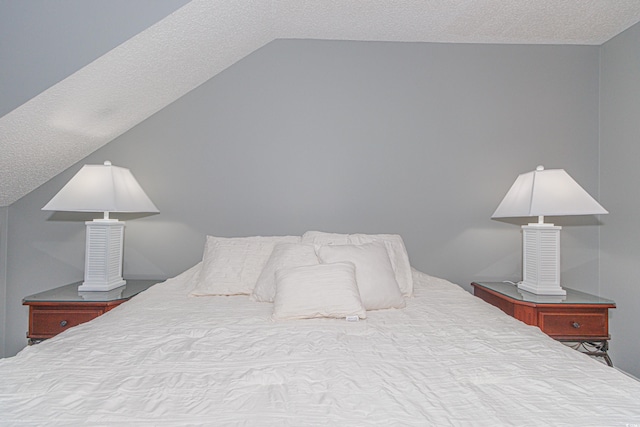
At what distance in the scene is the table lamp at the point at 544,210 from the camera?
85.0 inches

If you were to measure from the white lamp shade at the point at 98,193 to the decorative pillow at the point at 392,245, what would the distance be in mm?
1047

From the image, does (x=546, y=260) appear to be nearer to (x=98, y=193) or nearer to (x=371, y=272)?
(x=371, y=272)

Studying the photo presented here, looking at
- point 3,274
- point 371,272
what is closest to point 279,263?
point 371,272

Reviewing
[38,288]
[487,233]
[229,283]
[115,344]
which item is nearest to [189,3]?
[229,283]

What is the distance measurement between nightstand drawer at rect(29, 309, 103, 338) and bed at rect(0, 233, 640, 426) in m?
0.39

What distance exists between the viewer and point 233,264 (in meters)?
2.15

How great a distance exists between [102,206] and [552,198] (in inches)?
97.6

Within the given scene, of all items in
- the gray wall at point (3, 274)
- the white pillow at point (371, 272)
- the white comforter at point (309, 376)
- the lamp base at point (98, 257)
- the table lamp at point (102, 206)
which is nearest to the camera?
the white comforter at point (309, 376)

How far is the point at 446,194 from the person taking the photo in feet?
8.77

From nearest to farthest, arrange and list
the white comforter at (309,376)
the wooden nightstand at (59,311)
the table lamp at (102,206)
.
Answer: the white comforter at (309,376) → the wooden nightstand at (59,311) → the table lamp at (102,206)

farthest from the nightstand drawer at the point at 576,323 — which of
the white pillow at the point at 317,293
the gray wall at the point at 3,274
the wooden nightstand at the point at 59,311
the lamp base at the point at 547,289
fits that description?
the gray wall at the point at 3,274

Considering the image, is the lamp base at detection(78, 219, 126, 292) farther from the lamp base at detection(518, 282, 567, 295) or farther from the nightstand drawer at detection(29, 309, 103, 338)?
the lamp base at detection(518, 282, 567, 295)

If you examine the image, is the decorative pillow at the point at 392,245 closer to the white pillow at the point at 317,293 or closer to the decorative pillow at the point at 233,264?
the decorative pillow at the point at 233,264

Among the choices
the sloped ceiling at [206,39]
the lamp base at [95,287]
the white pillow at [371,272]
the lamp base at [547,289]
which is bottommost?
the lamp base at [95,287]
